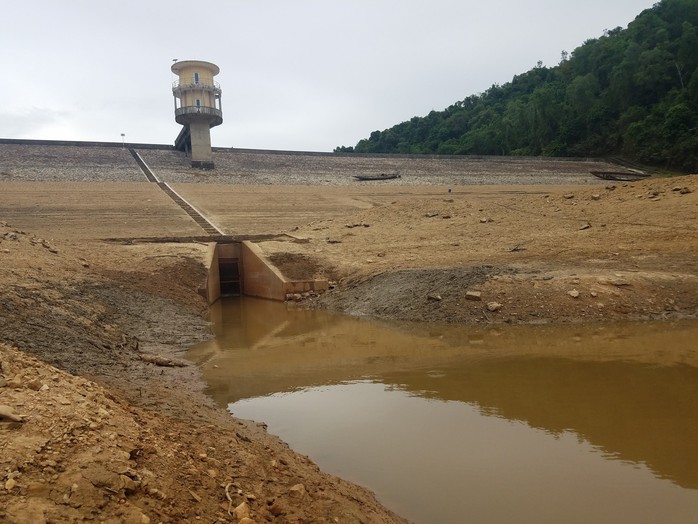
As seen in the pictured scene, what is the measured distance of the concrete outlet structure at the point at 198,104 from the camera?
36312mm

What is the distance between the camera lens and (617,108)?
2093 inches

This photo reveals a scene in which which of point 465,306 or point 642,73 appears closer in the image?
point 465,306

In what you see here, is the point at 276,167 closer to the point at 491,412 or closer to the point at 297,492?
the point at 491,412

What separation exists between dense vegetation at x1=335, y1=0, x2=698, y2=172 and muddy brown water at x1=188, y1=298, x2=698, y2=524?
1585 inches

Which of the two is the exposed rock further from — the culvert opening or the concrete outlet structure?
the concrete outlet structure

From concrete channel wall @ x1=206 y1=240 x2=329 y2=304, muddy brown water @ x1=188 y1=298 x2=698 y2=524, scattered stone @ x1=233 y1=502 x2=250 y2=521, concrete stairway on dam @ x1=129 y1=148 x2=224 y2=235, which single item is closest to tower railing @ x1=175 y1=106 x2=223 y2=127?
concrete stairway on dam @ x1=129 y1=148 x2=224 y2=235

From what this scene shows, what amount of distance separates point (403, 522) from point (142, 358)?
18.6 ft

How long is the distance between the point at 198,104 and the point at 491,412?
34720mm

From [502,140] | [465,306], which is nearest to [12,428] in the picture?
[465,306]

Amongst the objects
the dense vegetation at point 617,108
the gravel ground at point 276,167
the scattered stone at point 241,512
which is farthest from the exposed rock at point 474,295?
the dense vegetation at point 617,108

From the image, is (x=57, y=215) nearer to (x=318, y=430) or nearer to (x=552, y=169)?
(x=318, y=430)

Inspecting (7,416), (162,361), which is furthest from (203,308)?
(7,416)

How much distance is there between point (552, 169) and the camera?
43.7 metres

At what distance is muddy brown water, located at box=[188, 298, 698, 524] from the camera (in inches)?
166
